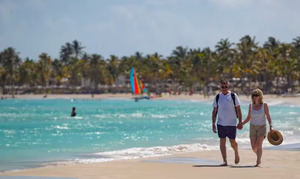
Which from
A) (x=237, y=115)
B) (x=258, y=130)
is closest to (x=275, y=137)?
(x=258, y=130)

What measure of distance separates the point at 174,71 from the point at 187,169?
111 metres

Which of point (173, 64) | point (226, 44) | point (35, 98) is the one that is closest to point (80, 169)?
point (226, 44)

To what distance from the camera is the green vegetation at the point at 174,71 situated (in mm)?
95188

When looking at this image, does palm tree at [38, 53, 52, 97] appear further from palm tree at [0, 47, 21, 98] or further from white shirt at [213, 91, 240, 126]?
white shirt at [213, 91, 240, 126]

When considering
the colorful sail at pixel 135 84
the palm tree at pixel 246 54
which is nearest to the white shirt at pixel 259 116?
the colorful sail at pixel 135 84

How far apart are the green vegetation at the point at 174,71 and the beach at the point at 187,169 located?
78735 mm

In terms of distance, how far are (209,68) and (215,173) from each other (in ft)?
336

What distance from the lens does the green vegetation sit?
9519 centimetres

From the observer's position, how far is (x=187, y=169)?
1016 cm

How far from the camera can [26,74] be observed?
13438cm

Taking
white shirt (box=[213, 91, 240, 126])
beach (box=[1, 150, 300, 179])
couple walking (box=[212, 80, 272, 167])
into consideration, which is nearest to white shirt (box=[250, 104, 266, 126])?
couple walking (box=[212, 80, 272, 167])

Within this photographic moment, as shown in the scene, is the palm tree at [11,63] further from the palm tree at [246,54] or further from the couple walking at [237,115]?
the couple walking at [237,115]

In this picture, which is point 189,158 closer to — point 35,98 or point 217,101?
point 217,101

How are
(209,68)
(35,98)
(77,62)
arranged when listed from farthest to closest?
(77,62) < (35,98) < (209,68)
